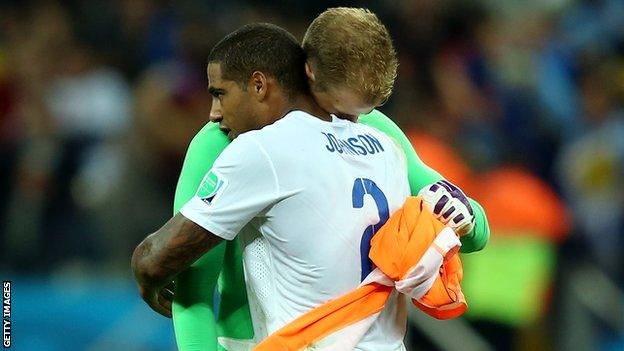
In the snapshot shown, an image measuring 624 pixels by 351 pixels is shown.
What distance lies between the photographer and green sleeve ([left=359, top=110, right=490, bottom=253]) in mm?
3172

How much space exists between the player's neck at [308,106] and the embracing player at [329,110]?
0.7 inches

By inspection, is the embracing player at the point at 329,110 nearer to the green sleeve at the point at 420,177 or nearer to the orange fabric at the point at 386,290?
the green sleeve at the point at 420,177

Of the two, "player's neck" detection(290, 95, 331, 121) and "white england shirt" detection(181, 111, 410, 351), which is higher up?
"player's neck" detection(290, 95, 331, 121)

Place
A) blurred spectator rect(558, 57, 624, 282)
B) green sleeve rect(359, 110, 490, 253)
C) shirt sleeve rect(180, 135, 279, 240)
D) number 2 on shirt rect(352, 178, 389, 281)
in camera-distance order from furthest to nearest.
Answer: blurred spectator rect(558, 57, 624, 282), green sleeve rect(359, 110, 490, 253), number 2 on shirt rect(352, 178, 389, 281), shirt sleeve rect(180, 135, 279, 240)

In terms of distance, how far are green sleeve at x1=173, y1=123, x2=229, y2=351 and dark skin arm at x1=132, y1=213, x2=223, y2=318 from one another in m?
0.15

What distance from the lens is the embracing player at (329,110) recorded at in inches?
114

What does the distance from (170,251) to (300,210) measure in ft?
1.05

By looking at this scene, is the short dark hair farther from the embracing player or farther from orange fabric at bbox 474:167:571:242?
orange fabric at bbox 474:167:571:242

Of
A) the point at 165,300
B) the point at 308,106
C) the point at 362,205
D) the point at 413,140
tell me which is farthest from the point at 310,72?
the point at 413,140

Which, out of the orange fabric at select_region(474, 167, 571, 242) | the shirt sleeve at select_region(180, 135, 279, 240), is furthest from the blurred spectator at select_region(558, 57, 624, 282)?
the shirt sleeve at select_region(180, 135, 279, 240)

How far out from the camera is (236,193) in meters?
2.80

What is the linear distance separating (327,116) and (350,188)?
8.6 inches

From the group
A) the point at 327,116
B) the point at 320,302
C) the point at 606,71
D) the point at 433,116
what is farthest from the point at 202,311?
the point at 606,71

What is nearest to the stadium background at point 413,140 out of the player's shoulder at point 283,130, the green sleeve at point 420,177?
the green sleeve at point 420,177
